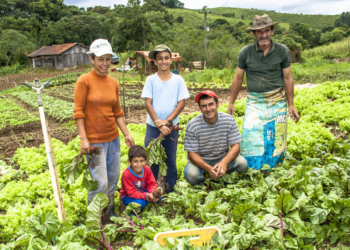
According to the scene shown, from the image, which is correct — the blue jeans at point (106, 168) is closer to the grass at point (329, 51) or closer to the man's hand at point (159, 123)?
the man's hand at point (159, 123)

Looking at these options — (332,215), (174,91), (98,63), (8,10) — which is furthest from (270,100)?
(8,10)

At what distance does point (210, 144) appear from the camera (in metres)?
3.66

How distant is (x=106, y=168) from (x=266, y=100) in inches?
93.9

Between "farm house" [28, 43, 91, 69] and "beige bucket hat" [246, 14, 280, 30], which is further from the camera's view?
"farm house" [28, 43, 91, 69]

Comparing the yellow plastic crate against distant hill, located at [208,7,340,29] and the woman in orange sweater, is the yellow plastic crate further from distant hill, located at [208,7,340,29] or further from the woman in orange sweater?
distant hill, located at [208,7,340,29]

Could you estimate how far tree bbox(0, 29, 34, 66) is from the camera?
38.9 m

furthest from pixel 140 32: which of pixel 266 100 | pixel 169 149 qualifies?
pixel 169 149

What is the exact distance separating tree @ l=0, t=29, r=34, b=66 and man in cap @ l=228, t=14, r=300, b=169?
43.5m

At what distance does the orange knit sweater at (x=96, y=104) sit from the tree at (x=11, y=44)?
43.3 m

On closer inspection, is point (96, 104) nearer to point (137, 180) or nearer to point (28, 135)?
point (137, 180)

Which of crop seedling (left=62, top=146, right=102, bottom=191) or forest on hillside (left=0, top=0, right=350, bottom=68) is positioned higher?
forest on hillside (left=0, top=0, right=350, bottom=68)

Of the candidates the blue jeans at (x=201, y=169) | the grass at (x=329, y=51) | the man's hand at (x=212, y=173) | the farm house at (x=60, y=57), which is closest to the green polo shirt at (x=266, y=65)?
the blue jeans at (x=201, y=169)

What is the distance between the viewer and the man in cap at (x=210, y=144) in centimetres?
354

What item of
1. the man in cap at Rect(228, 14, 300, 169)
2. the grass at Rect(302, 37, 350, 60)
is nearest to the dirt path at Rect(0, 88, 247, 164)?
the man in cap at Rect(228, 14, 300, 169)
